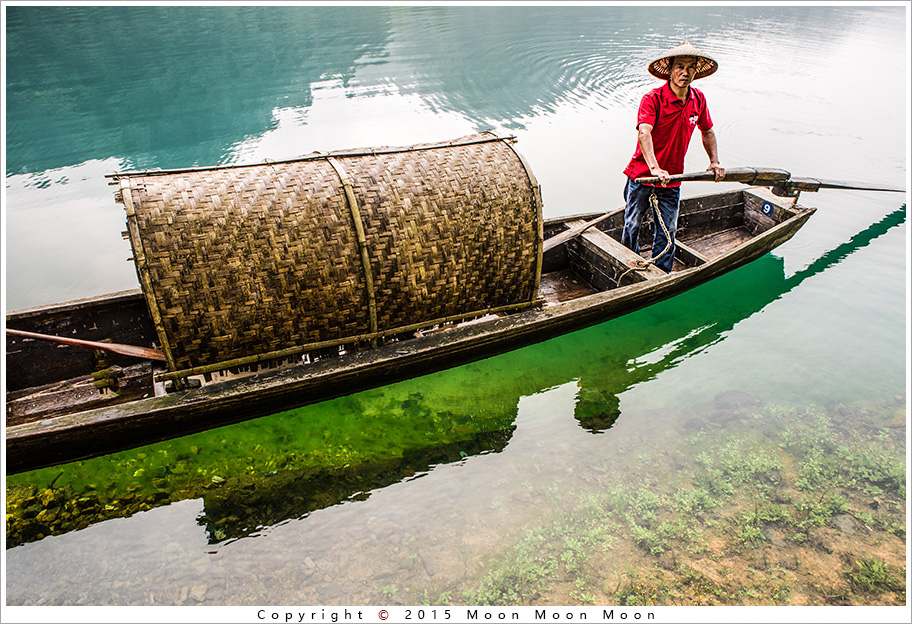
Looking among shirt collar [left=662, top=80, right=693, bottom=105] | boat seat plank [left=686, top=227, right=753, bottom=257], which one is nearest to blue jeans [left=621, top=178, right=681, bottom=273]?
shirt collar [left=662, top=80, right=693, bottom=105]

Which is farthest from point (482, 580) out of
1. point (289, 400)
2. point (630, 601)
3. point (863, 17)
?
point (863, 17)

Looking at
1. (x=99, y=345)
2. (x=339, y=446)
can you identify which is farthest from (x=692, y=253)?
(x=99, y=345)

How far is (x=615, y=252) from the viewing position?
4.83m

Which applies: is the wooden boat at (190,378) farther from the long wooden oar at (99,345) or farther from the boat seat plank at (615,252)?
the long wooden oar at (99,345)

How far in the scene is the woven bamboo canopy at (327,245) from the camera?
3156 millimetres

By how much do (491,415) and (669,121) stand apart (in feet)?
8.92

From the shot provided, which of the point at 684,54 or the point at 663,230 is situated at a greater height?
the point at 684,54

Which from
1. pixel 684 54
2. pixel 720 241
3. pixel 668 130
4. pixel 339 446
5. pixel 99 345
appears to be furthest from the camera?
pixel 720 241

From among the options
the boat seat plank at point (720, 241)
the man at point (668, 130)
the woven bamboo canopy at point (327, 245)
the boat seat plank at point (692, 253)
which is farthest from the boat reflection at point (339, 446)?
the boat seat plank at point (720, 241)

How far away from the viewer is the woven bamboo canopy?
316 centimetres

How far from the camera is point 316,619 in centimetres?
286

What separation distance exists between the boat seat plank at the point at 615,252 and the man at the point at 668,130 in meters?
0.21

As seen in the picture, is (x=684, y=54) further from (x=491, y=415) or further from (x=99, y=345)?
(x=99, y=345)

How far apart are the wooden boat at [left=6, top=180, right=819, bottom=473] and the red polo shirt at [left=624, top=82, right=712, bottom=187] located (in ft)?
2.70
